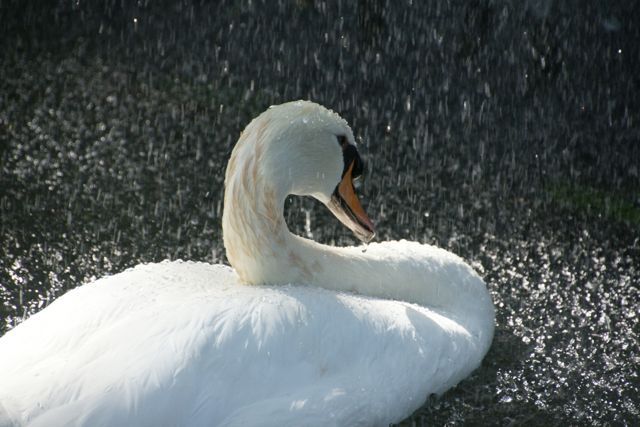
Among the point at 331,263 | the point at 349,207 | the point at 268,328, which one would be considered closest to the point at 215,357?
the point at 268,328

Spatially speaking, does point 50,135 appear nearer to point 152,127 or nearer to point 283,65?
point 152,127

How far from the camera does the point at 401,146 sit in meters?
8.41

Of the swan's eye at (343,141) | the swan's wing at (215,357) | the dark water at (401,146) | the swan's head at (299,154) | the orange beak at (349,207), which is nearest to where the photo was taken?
the swan's wing at (215,357)

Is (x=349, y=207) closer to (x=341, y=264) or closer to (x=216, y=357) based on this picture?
(x=341, y=264)

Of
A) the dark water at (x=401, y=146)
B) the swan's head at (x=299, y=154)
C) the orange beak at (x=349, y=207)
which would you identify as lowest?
the dark water at (x=401, y=146)

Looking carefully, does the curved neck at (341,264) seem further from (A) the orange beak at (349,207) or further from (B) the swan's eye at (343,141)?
(B) the swan's eye at (343,141)

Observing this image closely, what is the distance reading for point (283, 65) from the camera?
9.86 meters

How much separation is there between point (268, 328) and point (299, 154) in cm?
94

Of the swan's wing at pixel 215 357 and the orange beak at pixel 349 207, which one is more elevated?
the orange beak at pixel 349 207

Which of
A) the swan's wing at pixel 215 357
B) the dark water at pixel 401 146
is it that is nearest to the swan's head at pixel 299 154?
the swan's wing at pixel 215 357

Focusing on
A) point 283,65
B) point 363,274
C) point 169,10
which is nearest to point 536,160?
point 283,65

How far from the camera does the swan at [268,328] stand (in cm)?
400

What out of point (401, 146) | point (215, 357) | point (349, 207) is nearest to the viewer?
point (215, 357)

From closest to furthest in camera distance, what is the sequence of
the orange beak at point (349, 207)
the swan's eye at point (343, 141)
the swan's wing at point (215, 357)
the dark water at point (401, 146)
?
the swan's wing at point (215, 357) < the swan's eye at point (343, 141) < the orange beak at point (349, 207) < the dark water at point (401, 146)
